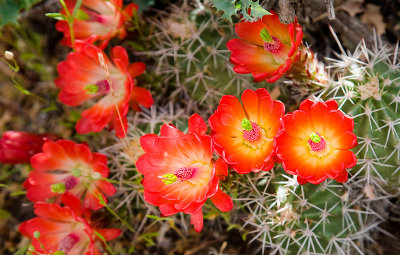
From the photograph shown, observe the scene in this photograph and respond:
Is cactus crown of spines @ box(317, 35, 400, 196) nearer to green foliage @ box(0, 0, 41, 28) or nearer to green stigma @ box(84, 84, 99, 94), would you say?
green stigma @ box(84, 84, 99, 94)

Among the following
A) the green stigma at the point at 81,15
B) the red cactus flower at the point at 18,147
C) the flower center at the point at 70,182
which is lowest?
the flower center at the point at 70,182

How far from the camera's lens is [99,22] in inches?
71.6

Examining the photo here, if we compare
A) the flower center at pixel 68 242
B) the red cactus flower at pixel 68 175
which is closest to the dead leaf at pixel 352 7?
the red cactus flower at pixel 68 175

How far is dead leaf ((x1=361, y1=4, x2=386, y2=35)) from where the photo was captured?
2002 millimetres

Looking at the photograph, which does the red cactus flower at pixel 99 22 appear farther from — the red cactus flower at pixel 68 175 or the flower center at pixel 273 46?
the flower center at pixel 273 46

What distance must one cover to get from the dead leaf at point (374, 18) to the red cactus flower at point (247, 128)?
94 cm

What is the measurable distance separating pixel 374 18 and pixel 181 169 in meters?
1.28

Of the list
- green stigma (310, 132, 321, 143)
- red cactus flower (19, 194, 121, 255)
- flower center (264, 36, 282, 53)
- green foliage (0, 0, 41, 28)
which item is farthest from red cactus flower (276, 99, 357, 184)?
green foliage (0, 0, 41, 28)

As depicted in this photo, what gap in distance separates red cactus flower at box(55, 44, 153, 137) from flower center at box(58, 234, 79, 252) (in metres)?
0.41

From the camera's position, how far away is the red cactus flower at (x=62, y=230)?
1.62 m

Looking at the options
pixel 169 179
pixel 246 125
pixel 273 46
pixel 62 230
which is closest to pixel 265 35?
pixel 273 46

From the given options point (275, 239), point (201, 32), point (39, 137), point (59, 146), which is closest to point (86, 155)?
point (59, 146)

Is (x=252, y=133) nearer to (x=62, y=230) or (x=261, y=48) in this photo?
(x=261, y=48)

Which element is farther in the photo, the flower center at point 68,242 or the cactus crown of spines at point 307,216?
the flower center at point 68,242
